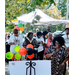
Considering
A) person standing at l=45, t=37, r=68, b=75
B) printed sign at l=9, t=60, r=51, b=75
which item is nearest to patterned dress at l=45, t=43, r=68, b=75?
person standing at l=45, t=37, r=68, b=75

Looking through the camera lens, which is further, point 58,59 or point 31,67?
point 58,59

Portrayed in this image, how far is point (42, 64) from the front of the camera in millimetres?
2193

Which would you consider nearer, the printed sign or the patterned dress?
the printed sign

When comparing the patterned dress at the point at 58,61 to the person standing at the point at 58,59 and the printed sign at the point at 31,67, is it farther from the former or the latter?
the printed sign at the point at 31,67

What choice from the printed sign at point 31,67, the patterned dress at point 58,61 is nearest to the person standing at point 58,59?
the patterned dress at point 58,61

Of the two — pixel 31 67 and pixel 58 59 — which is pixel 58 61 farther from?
pixel 31 67

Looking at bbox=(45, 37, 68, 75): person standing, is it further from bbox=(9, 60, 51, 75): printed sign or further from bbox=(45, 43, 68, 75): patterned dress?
bbox=(9, 60, 51, 75): printed sign

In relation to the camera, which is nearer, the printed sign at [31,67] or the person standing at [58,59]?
the printed sign at [31,67]

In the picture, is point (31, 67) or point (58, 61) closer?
point (31, 67)

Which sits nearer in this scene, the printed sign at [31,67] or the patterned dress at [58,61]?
the printed sign at [31,67]

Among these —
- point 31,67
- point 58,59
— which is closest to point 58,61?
point 58,59
